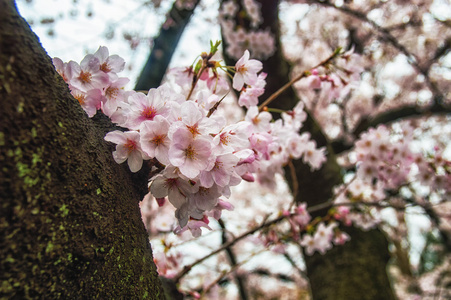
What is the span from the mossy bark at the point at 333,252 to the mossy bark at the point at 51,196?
84.0 inches

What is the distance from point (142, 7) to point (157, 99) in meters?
3.60

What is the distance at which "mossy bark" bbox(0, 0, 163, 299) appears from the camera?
0.43 metres

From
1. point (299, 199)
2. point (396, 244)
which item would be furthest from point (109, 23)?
point (396, 244)

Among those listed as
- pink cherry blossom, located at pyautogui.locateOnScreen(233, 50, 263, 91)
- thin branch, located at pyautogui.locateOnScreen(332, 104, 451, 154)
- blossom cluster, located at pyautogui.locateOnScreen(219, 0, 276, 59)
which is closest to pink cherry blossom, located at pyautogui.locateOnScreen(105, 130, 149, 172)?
pink cherry blossom, located at pyautogui.locateOnScreen(233, 50, 263, 91)

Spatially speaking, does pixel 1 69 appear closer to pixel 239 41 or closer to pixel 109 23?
pixel 239 41

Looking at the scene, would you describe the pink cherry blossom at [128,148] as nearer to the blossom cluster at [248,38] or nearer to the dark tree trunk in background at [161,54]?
the dark tree trunk in background at [161,54]

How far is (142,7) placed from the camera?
3746mm

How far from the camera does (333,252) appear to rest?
2.44 m

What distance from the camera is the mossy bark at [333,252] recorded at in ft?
7.34

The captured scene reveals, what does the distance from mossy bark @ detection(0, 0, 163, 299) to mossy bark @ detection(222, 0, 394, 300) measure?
2.13 metres

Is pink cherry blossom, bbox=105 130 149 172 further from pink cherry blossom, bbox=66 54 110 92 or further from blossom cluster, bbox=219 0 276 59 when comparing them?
blossom cluster, bbox=219 0 276 59

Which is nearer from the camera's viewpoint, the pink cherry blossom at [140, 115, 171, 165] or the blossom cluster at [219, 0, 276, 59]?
the pink cherry blossom at [140, 115, 171, 165]

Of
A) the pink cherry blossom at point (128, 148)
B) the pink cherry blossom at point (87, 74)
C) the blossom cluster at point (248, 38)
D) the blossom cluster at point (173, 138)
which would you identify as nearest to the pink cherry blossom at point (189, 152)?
the blossom cluster at point (173, 138)

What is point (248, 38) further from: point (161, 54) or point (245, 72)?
point (245, 72)
